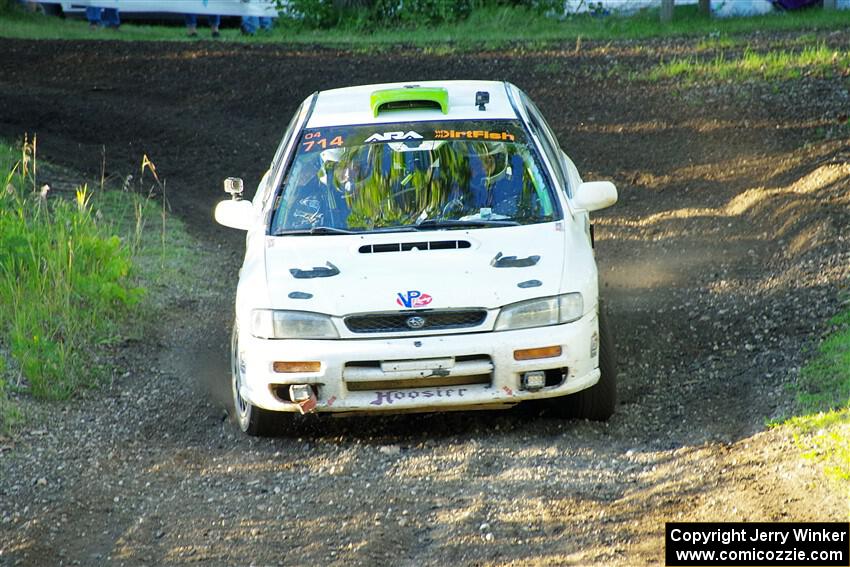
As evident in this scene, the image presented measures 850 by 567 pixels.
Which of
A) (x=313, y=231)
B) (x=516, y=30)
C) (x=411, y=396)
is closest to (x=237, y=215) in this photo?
(x=313, y=231)

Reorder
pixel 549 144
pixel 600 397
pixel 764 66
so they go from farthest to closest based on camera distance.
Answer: pixel 764 66 → pixel 549 144 → pixel 600 397

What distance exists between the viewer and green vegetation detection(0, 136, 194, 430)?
814 cm

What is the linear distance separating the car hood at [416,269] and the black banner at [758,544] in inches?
65.3

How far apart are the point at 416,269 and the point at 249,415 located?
126cm

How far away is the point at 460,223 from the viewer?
7.29m

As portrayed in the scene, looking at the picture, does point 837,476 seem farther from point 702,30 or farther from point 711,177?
point 702,30

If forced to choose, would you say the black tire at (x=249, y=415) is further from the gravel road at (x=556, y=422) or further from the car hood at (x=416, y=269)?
the car hood at (x=416, y=269)

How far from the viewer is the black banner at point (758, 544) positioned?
205 inches

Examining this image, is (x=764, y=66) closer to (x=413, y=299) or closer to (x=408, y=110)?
(x=408, y=110)

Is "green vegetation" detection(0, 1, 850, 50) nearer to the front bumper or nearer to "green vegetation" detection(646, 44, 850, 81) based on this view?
"green vegetation" detection(646, 44, 850, 81)

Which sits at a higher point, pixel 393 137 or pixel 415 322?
pixel 393 137

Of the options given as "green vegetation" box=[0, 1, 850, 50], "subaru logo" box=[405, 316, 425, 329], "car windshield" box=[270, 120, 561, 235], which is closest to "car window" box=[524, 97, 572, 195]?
"car windshield" box=[270, 120, 561, 235]

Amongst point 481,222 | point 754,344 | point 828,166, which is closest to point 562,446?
point 481,222

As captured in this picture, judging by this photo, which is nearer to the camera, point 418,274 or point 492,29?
point 418,274
